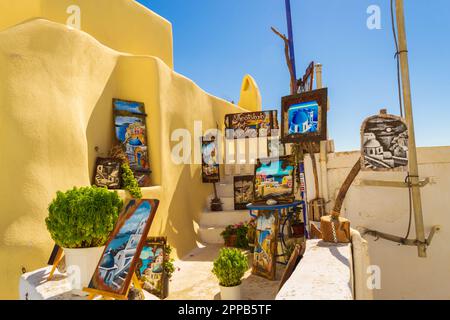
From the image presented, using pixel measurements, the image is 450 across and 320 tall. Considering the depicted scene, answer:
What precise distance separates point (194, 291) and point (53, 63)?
6424mm

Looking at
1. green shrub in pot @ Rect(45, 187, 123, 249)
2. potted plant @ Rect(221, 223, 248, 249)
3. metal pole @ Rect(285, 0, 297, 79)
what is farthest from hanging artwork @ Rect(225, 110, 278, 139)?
green shrub in pot @ Rect(45, 187, 123, 249)

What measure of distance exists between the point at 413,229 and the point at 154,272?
5195mm

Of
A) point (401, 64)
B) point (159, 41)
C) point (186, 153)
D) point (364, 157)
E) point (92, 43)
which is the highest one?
point (159, 41)

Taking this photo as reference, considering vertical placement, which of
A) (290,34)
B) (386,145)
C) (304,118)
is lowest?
(386,145)

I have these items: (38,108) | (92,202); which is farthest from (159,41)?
(92,202)

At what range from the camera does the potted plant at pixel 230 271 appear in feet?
19.9

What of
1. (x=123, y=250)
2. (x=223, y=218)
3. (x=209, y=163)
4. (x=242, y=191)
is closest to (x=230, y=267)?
(x=123, y=250)

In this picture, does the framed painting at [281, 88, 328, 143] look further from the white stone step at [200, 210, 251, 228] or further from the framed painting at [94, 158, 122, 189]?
the white stone step at [200, 210, 251, 228]

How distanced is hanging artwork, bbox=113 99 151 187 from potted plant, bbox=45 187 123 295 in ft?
19.8

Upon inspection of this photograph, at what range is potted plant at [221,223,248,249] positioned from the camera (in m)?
10.3

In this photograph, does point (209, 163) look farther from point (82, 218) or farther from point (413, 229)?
point (82, 218)

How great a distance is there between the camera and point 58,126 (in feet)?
24.5
